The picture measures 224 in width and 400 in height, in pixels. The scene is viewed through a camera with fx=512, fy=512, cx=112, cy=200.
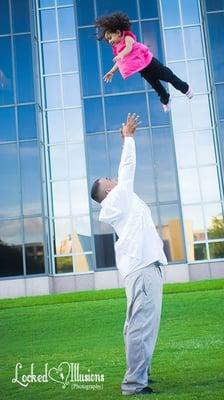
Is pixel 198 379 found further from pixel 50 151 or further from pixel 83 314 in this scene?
pixel 50 151

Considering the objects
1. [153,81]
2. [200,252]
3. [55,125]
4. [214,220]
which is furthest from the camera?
[55,125]

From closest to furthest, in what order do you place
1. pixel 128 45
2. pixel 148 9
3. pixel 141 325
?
pixel 141 325 → pixel 128 45 → pixel 148 9

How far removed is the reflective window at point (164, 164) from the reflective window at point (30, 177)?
5.70 m

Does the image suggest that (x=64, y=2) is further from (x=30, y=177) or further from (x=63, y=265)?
(x=63, y=265)

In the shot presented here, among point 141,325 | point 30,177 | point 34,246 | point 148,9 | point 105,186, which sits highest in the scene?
point 148,9

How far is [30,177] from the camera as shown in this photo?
24.6m

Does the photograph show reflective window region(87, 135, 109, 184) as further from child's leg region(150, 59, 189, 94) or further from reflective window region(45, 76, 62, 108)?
child's leg region(150, 59, 189, 94)

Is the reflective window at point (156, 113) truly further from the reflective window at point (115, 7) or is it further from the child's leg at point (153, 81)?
the child's leg at point (153, 81)

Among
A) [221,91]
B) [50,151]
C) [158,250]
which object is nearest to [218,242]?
[221,91]

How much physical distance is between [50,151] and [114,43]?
67.5 feet

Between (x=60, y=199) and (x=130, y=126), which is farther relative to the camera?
(x=60, y=199)

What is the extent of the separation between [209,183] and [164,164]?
2353 millimetres

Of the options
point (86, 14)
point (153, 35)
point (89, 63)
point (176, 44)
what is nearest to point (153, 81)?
point (89, 63)

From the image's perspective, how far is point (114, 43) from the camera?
549 centimetres
